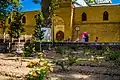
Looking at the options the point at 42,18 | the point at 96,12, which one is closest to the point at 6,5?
the point at 42,18

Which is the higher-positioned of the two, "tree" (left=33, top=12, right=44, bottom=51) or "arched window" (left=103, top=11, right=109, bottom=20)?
"arched window" (left=103, top=11, right=109, bottom=20)

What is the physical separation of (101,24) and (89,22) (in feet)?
5.43

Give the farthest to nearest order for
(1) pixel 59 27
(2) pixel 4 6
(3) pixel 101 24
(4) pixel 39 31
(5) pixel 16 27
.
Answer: (1) pixel 59 27 → (3) pixel 101 24 → (2) pixel 4 6 → (5) pixel 16 27 → (4) pixel 39 31

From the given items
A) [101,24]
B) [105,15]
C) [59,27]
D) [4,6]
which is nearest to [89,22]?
[101,24]

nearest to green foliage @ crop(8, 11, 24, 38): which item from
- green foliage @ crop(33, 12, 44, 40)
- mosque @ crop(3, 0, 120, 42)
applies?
green foliage @ crop(33, 12, 44, 40)

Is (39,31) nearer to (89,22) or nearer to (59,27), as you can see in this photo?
(89,22)

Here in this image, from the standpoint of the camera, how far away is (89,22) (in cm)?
4175

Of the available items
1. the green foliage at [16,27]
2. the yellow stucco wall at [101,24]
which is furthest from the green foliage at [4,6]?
the yellow stucco wall at [101,24]

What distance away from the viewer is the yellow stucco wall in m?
39.9

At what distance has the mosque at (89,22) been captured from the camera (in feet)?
132

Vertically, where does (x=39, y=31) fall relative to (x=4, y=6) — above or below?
below

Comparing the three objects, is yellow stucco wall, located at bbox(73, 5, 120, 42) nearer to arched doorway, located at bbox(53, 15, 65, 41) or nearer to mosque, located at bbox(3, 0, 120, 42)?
mosque, located at bbox(3, 0, 120, 42)

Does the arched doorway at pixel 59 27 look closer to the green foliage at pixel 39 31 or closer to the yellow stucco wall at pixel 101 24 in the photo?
the yellow stucco wall at pixel 101 24

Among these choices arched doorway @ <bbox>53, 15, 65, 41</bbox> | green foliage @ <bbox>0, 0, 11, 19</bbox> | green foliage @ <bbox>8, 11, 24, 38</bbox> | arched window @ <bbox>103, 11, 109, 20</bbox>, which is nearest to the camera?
green foliage @ <bbox>8, 11, 24, 38</bbox>
